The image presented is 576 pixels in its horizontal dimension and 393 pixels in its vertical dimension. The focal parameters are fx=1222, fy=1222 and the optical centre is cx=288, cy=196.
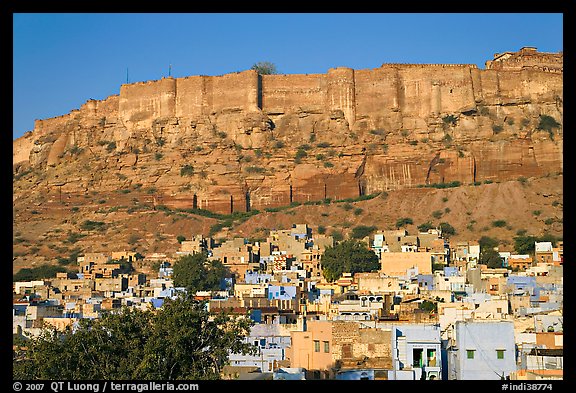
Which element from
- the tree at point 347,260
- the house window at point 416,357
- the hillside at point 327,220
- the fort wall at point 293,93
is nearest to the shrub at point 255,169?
the fort wall at point 293,93

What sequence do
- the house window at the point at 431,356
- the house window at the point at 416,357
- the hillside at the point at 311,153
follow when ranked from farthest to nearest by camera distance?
the hillside at the point at 311,153 < the house window at the point at 431,356 < the house window at the point at 416,357

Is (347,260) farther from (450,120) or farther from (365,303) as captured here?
(450,120)

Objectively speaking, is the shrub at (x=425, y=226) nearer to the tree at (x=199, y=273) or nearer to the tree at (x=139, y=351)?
the tree at (x=199, y=273)

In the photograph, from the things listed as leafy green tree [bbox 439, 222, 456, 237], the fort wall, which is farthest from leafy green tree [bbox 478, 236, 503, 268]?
the fort wall

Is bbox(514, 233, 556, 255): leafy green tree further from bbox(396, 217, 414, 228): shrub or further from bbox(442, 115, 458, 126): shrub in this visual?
bbox(442, 115, 458, 126): shrub

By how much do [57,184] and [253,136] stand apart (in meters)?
11.1

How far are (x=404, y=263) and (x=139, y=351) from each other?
27891 millimetres

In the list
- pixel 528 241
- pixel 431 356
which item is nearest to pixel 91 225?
pixel 528 241

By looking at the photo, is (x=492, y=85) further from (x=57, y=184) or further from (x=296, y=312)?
(x=296, y=312)

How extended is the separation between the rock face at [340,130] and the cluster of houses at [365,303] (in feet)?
24.0

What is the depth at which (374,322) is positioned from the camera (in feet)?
70.3

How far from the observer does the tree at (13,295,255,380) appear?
15.6 meters

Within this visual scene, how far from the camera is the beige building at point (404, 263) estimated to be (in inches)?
1686
